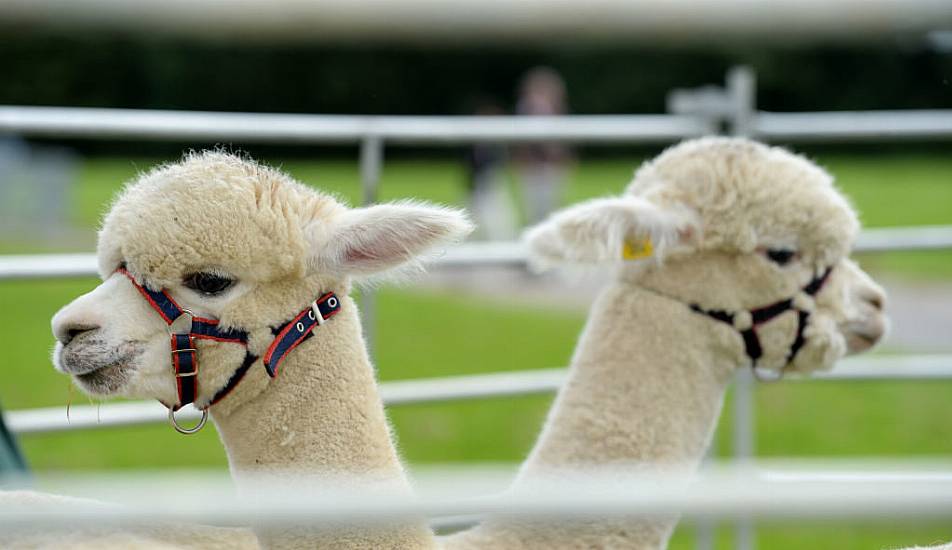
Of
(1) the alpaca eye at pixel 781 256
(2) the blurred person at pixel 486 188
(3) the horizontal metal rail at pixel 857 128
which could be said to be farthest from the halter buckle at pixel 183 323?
(2) the blurred person at pixel 486 188

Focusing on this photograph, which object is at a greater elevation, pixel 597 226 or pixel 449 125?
pixel 449 125

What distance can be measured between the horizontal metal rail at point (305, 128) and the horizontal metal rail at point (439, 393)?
844 mm

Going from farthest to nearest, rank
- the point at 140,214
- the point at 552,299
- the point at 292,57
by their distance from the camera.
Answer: the point at 292,57 < the point at 552,299 < the point at 140,214

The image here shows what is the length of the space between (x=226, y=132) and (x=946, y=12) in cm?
252

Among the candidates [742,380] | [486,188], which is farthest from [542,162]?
[742,380]

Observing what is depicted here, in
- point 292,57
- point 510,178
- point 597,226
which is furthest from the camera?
point 510,178

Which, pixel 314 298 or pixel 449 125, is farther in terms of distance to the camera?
pixel 449 125

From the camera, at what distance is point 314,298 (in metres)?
2.25

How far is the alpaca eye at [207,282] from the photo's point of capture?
7.14ft

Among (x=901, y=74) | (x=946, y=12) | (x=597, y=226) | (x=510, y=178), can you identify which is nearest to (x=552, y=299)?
(x=901, y=74)

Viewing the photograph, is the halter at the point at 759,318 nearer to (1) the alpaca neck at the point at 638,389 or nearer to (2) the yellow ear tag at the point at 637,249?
(1) the alpaca neck at the point at 638,389

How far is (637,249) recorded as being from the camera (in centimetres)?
274

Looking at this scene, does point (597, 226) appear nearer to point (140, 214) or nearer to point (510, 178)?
point (140, 214)

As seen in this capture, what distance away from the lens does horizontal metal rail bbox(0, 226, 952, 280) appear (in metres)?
3.08
